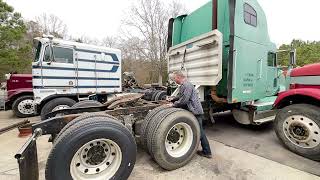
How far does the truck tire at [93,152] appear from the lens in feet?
7.48

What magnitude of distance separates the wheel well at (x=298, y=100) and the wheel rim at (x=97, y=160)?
348 centimetres

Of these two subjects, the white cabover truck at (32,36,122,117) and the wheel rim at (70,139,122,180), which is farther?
the white cabover truck at (32,36,122,117)

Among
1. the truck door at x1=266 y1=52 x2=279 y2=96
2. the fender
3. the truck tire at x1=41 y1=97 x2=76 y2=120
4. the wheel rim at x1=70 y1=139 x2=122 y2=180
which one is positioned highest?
the truck door at x1=266 y1=52 x2=279 y2=96

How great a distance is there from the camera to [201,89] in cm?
470

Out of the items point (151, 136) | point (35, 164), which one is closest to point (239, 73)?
point (151, 136)

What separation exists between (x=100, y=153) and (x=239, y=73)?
3.28 m

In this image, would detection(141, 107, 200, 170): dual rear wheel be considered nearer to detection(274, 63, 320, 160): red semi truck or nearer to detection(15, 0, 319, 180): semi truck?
detection(15, 0, 319, 180): semi truck

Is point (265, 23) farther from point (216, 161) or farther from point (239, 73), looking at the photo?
point (216, 161)

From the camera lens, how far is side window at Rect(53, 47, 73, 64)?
20.2ft

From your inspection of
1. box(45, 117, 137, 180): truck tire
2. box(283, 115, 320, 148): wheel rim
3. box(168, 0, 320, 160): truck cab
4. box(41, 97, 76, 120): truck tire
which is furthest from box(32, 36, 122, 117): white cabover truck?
box(283, 115, 320, 148): wheel rim

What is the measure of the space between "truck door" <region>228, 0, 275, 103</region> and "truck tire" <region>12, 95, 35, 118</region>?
23.2ft

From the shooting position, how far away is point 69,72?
21.1 feet

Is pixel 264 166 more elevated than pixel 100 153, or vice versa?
pixel 100 153

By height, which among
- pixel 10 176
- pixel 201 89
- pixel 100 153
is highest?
pixel 201 89
